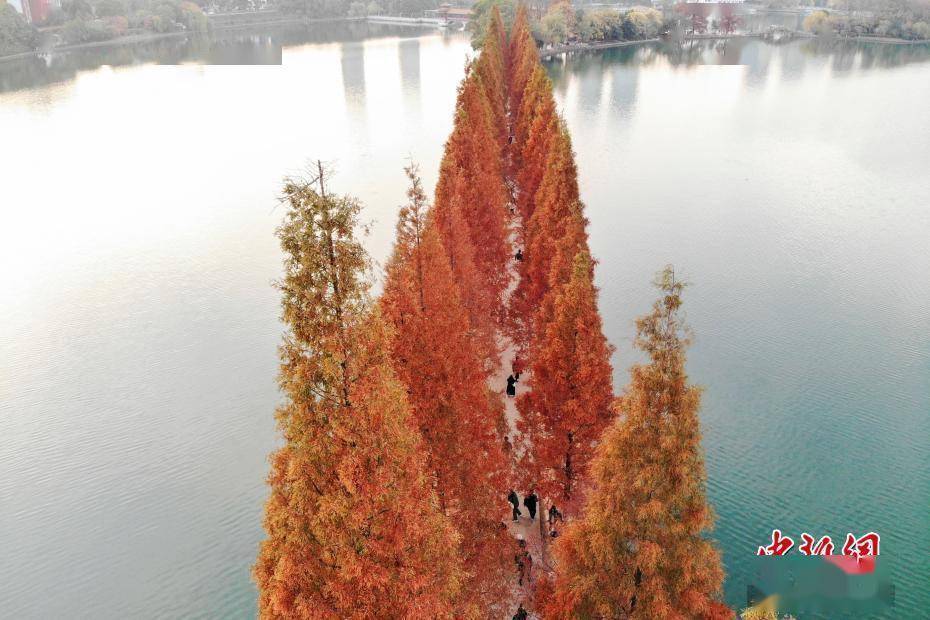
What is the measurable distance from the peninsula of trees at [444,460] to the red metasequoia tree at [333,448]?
0.06 ft

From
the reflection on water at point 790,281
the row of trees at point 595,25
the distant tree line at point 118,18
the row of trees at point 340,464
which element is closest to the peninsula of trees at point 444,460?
the row of trees at point 340,464

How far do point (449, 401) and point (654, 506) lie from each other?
4.05 meters

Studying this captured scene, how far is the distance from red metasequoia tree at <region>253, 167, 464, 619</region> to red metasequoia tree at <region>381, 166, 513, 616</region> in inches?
135

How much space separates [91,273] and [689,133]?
39066 millimetres

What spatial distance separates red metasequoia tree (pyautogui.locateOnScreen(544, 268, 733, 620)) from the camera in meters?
8.03

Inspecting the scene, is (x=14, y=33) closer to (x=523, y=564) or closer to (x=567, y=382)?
(x=567, y=382)

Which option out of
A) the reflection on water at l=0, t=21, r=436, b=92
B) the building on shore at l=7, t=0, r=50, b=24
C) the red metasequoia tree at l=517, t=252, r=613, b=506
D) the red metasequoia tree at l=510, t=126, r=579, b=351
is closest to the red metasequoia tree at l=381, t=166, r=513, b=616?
the red metasequoia tree at l=517, t=252, r=613, b=506

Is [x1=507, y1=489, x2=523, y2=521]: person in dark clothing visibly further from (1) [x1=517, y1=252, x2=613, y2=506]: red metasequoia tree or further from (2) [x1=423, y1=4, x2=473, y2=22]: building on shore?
(2) [x1=423, y1=4, x2=473, y2=22]: building on shore

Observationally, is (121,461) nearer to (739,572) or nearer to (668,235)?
(739,572)

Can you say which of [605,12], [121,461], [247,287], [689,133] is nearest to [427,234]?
[121,461]

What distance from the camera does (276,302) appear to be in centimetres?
2659

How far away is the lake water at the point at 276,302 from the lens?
16.2 meters

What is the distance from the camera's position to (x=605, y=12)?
92188 millimetres

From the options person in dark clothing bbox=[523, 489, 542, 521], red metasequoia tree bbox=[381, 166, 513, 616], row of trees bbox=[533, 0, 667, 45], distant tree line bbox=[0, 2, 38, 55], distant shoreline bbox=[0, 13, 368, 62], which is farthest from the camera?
distant shoreline bbox=[0, 13, 368, 62]
